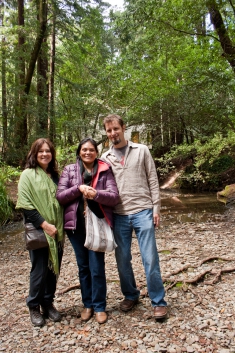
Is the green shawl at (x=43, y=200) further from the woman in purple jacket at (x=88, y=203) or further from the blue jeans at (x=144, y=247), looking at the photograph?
the blue jeans at (x=144, y=247)

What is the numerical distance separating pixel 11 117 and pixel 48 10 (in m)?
5.07

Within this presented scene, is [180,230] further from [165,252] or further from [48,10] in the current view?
[48,10]

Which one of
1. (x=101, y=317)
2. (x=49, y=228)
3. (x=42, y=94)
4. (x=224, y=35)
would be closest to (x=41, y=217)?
(x=49, y=228)

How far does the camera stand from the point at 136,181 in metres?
2.98

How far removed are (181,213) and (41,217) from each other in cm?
800

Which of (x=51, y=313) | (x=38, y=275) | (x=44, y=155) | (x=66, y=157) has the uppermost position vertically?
(x=66, y=157)

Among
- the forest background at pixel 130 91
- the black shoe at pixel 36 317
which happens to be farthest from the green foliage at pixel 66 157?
the black shoe at pixel 36 317

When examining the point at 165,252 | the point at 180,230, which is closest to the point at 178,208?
the point at 180,230

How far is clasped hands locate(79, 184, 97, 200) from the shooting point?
2703 millimetres

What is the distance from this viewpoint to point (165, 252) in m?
5.69

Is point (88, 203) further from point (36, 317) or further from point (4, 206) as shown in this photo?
point (4, 206)

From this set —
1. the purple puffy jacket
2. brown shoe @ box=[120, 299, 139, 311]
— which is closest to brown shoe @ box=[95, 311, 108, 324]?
brown shoe @ box=[120, 299, 139, 311]

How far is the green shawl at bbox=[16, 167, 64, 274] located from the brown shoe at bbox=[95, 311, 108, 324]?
2.11ft

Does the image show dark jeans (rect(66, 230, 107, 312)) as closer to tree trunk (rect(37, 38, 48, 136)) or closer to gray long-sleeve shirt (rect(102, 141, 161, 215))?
gray long-sleeve shirt (rect(102, 141, 161, 215))
